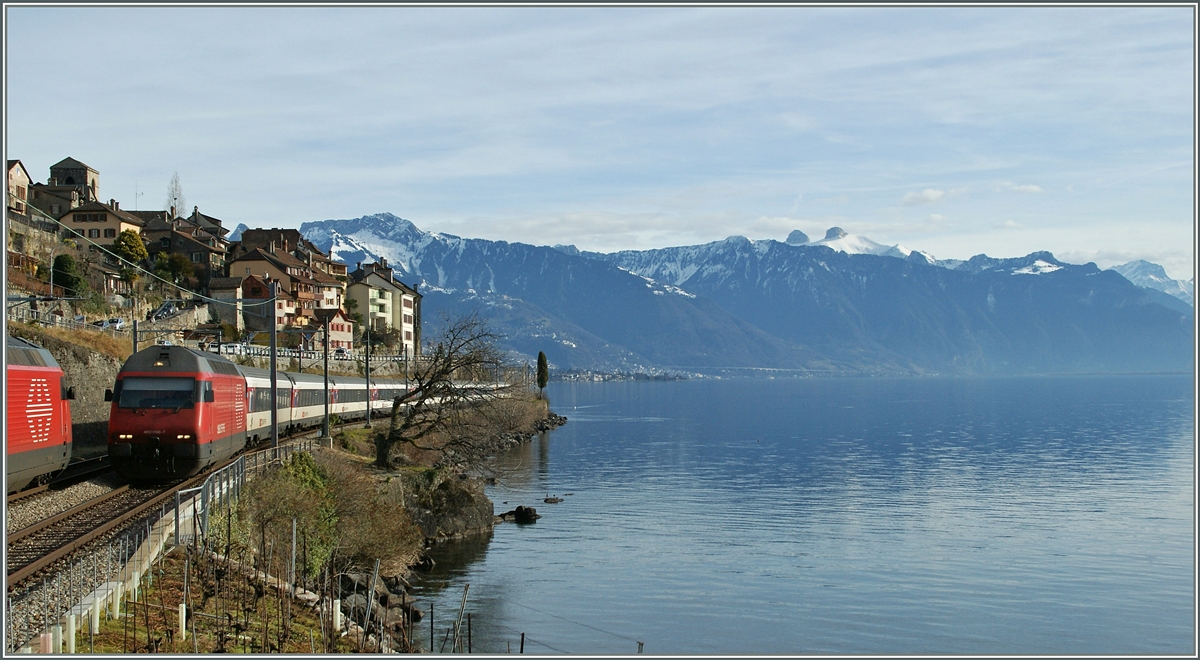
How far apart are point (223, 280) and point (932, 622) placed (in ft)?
320

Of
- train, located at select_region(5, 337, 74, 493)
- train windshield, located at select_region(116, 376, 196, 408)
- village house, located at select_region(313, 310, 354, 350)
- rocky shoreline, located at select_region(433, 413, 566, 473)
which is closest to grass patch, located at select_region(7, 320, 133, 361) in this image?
train windshield, located at select_region(116, 376, 196, 408)

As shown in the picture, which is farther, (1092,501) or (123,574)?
(1092,501)

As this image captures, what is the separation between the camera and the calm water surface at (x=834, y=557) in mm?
37750

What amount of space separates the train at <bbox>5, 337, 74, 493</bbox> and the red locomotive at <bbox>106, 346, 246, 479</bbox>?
5.06ft

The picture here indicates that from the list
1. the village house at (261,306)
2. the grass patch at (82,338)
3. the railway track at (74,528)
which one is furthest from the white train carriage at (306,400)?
the village house at (261,306)

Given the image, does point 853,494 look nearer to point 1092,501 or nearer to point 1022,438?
point 1092,501

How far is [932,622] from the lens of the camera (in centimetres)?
3931

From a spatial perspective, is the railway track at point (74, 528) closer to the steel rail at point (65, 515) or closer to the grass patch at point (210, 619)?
the steel rail at point (65, 515)

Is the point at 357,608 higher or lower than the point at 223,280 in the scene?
lower

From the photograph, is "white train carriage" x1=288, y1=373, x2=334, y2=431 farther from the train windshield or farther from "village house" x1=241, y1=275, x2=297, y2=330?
"village house" x1=241, y1=275, x2=297, y2=330

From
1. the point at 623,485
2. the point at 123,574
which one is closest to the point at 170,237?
the point at 623,485

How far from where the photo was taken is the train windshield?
107 feet

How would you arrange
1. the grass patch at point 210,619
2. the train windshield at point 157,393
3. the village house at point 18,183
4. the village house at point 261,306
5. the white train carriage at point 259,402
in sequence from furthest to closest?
the village house at point 261,306, the village house at point 18,183, the white train carriage at point 259,402, the train windshield at point 157,393, the grass patch at point 210,619

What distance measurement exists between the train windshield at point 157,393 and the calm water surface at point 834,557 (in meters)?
10.3
